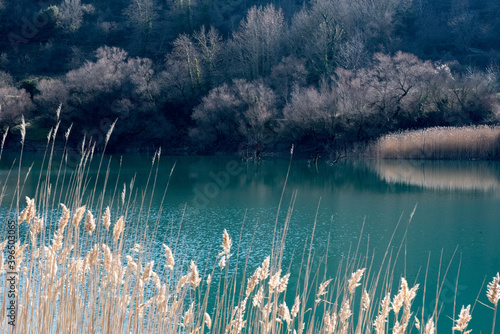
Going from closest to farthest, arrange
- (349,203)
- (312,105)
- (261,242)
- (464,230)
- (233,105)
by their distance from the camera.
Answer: (261,242) < (464,230) < (349,203) < (312,105) < (233,105)

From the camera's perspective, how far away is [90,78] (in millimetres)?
40031

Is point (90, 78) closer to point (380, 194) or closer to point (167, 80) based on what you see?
point (167, 80)

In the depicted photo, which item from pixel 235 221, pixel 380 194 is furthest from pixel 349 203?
pixel 235 221

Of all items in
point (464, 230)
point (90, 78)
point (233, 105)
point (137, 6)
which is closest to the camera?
point (464, 230)

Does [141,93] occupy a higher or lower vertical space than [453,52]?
lower

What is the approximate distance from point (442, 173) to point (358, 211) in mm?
9056

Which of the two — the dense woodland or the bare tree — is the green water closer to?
the dense woodland

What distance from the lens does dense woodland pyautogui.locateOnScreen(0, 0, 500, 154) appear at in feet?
108

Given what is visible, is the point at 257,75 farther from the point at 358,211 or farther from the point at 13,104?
the point at 358,211

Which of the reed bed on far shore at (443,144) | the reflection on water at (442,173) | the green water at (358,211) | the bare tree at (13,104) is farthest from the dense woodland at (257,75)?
the green water at (358,211)

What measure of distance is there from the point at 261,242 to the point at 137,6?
50176 millimetres

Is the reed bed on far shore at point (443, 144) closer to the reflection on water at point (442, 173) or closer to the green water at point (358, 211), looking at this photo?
the reflection on water at point (442, 173)

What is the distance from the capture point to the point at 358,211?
16.5 m

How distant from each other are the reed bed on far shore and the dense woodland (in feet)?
9.20
